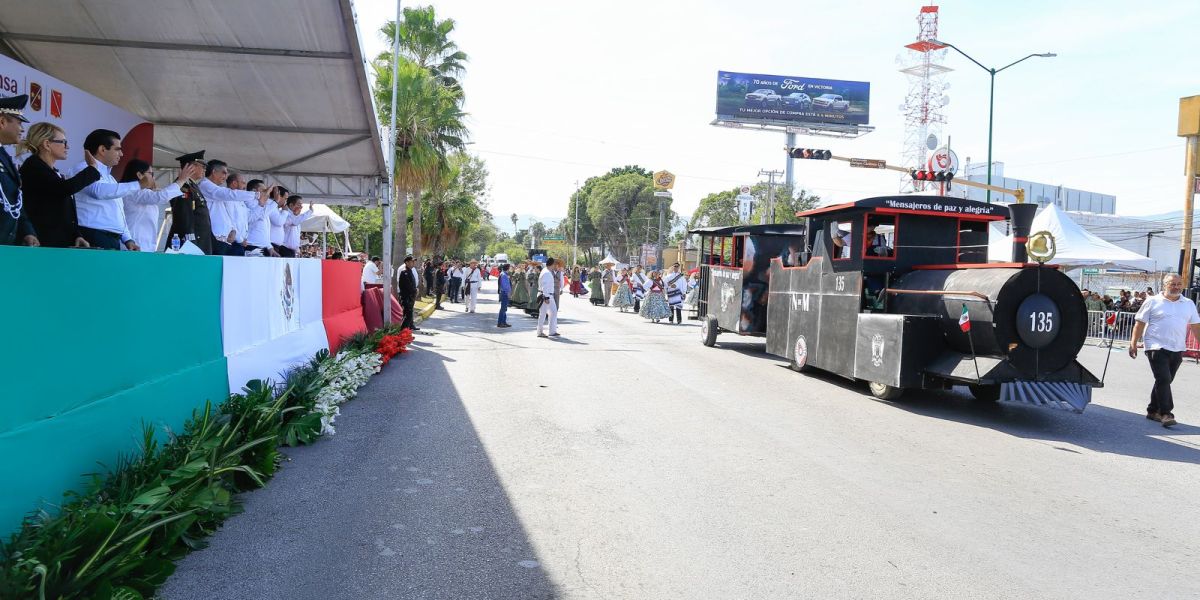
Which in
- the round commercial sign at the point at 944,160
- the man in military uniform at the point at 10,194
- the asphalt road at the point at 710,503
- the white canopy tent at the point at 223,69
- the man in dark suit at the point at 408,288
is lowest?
the asphalt road at the point at 710,503

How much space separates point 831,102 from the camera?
69.1 metres

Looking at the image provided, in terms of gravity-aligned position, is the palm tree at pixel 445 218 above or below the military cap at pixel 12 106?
above

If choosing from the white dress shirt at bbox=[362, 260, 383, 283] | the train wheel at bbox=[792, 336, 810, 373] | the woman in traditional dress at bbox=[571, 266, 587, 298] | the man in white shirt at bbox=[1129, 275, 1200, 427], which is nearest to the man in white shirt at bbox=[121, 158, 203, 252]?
the train wheel at bbox=[792, 336, 810, 373]

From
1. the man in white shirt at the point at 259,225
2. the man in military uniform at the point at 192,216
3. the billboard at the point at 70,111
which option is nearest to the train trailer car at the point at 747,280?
the man in white shirt at the point at 259,225

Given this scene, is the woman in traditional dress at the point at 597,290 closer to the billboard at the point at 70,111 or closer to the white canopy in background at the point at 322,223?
the white canopy in background at the point at 322,223

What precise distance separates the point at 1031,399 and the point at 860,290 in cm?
251

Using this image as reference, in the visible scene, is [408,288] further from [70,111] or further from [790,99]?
[790,99]

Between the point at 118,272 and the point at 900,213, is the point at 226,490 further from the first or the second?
the point at 900,213

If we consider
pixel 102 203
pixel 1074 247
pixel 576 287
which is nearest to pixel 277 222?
pixel 102 203

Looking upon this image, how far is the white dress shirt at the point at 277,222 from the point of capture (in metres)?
10.5

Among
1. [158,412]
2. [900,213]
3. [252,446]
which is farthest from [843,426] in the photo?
[158,412]

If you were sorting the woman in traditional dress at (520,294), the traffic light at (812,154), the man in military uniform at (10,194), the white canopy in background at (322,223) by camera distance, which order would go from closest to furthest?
1. the man in military uniform at (10,194)
2. the white canopy in background at (322,223)
3. the woman in traditional dress at (520,294)
4. the traffic light at (812,154)

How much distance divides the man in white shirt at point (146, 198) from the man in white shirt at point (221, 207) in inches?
41.8

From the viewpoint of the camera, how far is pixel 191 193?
7.81 m
